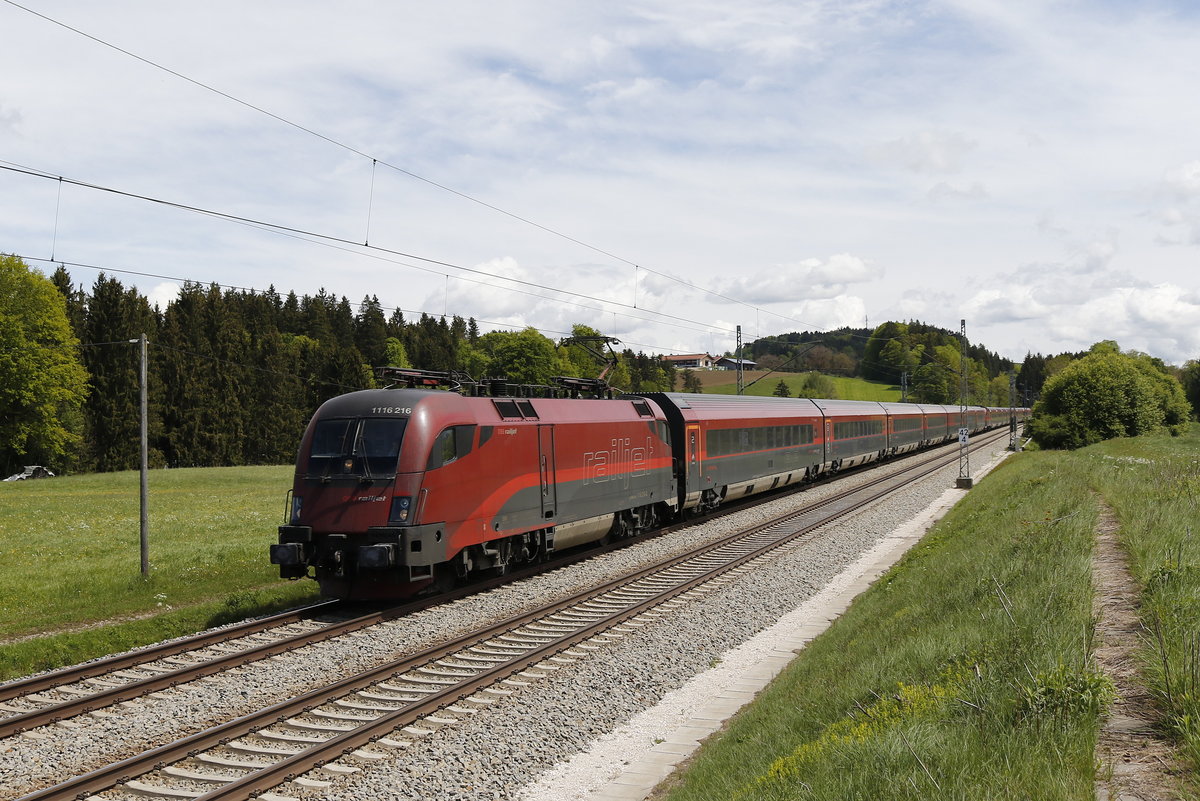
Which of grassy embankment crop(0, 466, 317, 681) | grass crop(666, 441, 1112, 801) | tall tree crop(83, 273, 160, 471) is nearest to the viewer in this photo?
grass crop(666, 441, 1112, 801)

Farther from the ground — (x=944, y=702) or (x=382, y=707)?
(x=944, y=702)

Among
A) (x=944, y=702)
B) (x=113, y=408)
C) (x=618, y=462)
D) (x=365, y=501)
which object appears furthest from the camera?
(x=113, y=408)

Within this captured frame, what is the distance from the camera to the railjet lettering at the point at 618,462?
20.1 meters

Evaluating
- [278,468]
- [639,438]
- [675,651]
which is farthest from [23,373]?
[675,651]

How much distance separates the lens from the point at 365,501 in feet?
47.4

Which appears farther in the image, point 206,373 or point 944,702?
point 206,373

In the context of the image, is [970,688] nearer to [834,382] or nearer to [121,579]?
[121,579]

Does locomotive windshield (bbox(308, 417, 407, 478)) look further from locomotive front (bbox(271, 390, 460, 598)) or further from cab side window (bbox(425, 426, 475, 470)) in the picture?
cab side window (bbox(425, 426, 475, 470))

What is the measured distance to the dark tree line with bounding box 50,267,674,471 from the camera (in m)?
70.2

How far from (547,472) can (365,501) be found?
4598mm

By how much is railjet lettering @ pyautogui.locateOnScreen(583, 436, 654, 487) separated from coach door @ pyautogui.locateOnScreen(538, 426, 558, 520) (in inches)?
57.7

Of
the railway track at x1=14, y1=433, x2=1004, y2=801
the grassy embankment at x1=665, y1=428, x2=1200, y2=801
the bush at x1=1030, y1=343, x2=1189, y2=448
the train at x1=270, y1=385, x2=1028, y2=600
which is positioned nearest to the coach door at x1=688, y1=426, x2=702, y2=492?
the train at x1=270, y1=385, x2=1028, y2=600

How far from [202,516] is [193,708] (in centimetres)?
2471

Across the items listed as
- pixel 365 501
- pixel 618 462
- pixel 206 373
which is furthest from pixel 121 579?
pixel 206 373
